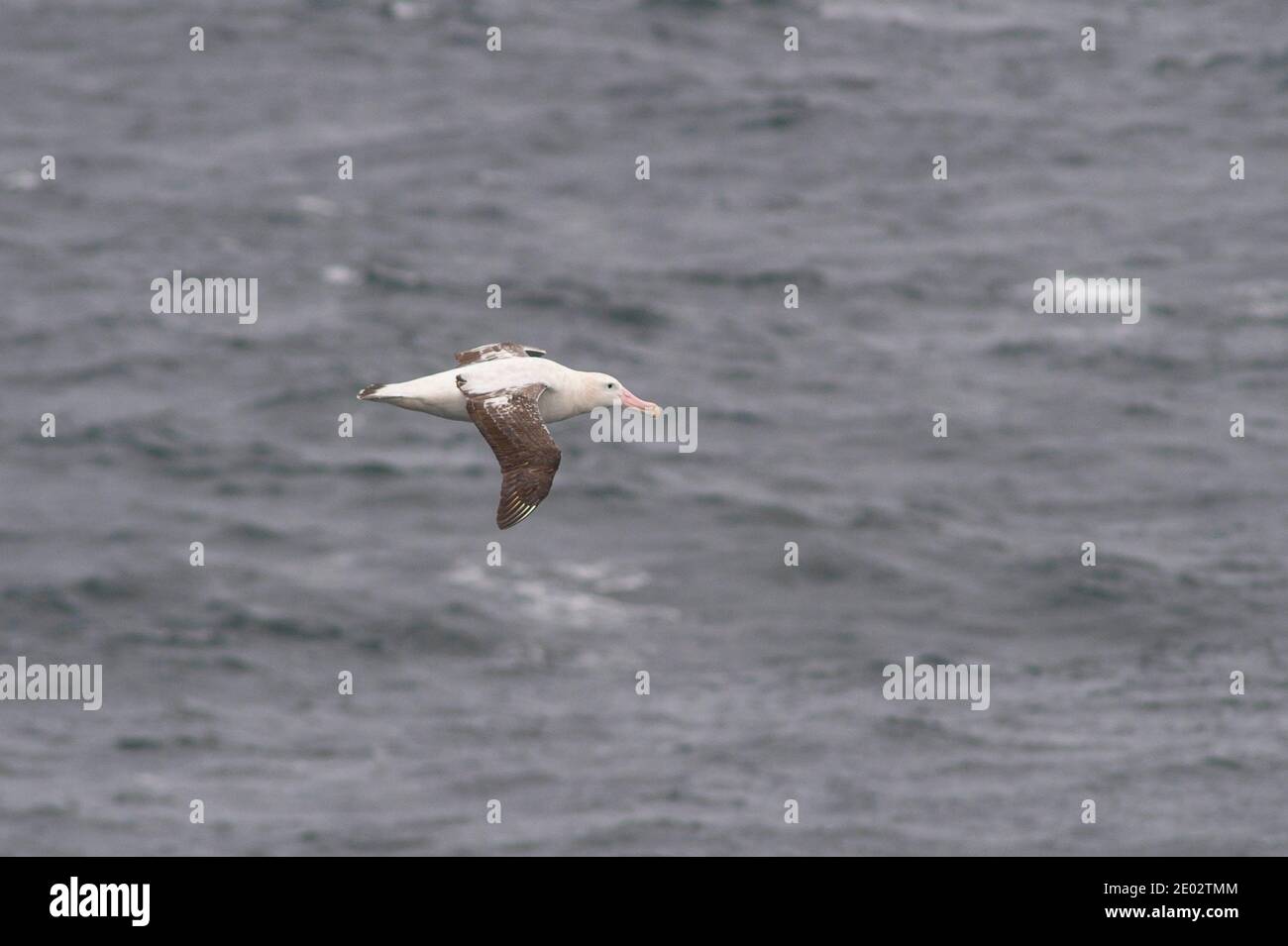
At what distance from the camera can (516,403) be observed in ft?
93.7

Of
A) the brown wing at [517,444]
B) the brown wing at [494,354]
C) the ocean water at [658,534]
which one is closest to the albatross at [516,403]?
the brown wing at [517,444]

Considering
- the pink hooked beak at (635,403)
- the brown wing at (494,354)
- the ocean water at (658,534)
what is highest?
the ocean water at (658,534)

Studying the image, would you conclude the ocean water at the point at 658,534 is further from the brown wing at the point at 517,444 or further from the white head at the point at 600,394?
the brown wing at the point at 517,444

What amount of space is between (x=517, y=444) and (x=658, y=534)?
74.0 m

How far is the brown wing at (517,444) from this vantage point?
27.3 meters

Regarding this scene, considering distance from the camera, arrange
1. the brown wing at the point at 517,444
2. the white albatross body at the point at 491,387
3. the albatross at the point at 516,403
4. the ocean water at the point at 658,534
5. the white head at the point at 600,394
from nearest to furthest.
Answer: the brown wing at the point at 517,444
the albatross at the point at 516,403
the white albatross body at the point at 491,387
the white head at the point at 600,394
the ocean water at the point at 658,534

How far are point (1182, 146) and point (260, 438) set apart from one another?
56177mm

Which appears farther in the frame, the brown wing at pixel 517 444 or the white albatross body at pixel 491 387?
the white albatross body at pixel 491 387

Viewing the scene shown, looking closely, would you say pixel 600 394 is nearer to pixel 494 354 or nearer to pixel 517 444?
pixel 517 444

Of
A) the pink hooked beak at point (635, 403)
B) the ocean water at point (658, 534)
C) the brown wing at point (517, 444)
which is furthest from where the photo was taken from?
the ocean water at point (658, 534)

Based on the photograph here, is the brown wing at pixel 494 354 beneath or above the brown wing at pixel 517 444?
above

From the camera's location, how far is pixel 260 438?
10569 centimetres

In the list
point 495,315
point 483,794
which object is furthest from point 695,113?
point 483,794
